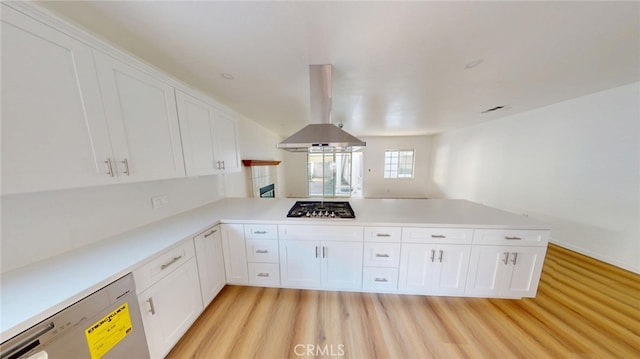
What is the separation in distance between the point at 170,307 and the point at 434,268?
2.27 metres

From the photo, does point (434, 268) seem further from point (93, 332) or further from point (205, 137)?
point (205, 137)

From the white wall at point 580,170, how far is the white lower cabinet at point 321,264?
351cm

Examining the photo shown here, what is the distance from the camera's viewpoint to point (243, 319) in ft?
5.26

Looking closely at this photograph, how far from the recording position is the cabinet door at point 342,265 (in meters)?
1.77

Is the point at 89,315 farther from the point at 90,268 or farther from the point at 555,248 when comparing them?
the point at 555,248

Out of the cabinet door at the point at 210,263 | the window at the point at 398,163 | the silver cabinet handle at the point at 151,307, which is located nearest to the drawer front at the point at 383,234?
the cabinet door at the point at 210,263

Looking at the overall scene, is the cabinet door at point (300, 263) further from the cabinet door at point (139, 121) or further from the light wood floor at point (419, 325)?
the cabinet door at point (139, 121)

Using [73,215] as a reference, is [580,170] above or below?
above

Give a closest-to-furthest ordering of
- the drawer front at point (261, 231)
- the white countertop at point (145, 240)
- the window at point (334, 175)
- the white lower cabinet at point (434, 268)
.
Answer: the white countertop at point (145, 240), the white lower cabinet at point (434, 268), the drawer front at point (261, 231), the window at point (334, 175)

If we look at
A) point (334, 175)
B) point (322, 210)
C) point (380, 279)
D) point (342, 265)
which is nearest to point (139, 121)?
point (322, 210)

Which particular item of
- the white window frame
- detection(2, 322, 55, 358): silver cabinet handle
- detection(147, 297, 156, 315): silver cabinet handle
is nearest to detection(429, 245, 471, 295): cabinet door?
detection(147, 297, 156, 315): silver cabinet handle

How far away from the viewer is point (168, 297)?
1.27 metres

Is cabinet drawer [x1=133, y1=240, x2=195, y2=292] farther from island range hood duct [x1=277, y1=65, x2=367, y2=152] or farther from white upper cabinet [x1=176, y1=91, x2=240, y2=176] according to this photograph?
island range hood duct [x1=277, y1=65, x2=367, y2=152]

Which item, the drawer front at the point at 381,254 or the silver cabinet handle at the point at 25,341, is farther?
the drawer front at the point at 381,254
